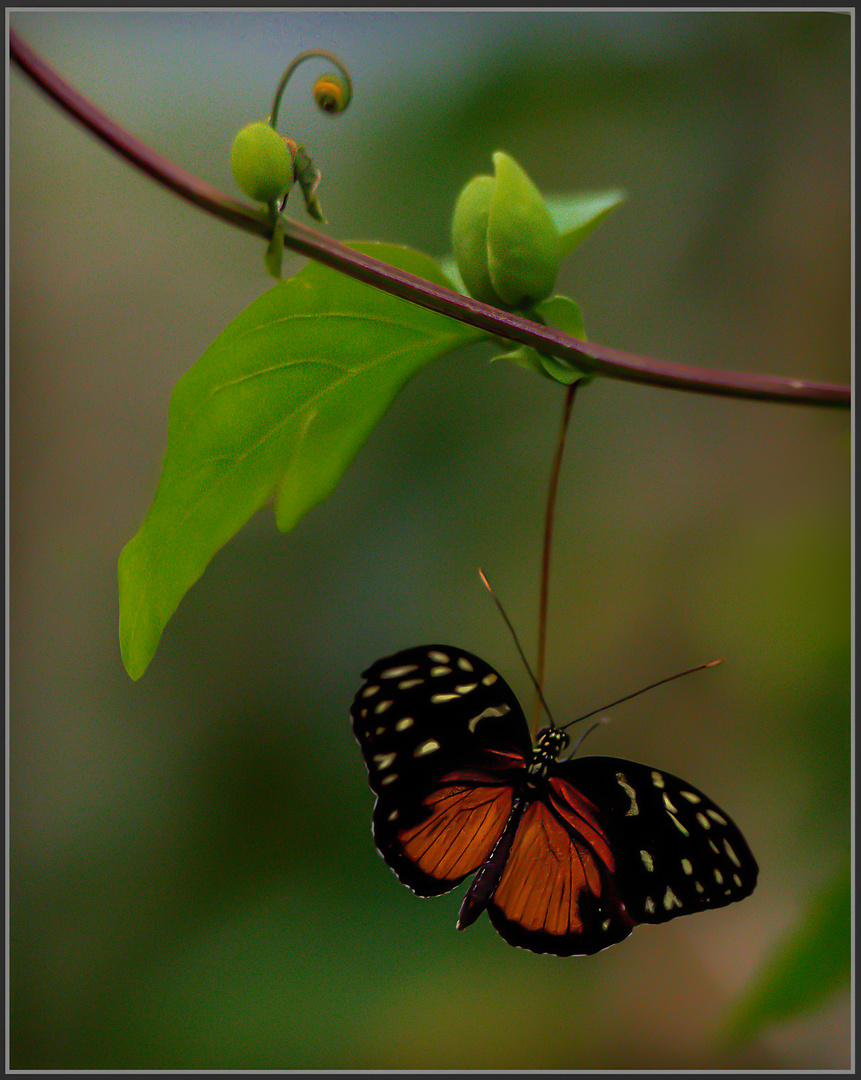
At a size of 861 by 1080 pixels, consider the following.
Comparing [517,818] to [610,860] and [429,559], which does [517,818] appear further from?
[429,559]

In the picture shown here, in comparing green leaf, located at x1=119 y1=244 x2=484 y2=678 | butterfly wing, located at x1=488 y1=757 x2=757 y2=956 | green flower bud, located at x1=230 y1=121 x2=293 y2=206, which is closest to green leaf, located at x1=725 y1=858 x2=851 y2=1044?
butterfly wing, located at x1=488 y1=757 x2=757 y2=956

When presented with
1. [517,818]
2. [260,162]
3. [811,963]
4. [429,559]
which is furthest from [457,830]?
[429,559]

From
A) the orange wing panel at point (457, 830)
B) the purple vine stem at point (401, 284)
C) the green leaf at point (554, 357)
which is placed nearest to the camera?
the purple vine stem at point (401, 284)

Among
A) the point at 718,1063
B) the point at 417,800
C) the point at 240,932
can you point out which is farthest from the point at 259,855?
the point at 417,800

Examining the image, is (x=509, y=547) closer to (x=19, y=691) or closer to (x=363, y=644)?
(x=363, y=644)

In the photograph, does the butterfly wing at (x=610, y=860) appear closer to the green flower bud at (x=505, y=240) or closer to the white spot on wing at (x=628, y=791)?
the white spot on wing at (x=628, y=791)

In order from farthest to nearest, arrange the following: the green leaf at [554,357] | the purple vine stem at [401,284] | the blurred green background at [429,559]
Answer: the blurred green background at [429,559] → the green leaf at [554,357] → the purple vine stem at [401,284]

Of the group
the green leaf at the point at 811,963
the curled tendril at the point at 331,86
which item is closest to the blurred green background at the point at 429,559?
the green leaf at the point at 811,963

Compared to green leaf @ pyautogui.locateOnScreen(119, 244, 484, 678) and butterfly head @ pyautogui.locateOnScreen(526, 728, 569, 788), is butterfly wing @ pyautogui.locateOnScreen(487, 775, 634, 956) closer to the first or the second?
butterfly head @ pyautogui.locateOnScreen(526, 728, 569, 788)
